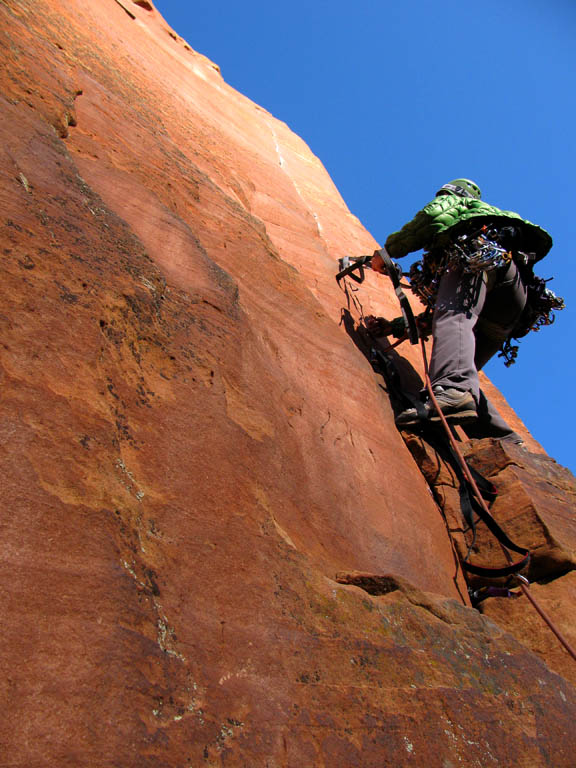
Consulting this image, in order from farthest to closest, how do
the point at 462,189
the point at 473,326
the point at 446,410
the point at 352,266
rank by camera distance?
the point at 462,189, the point at 352,266, the point at 473,326, the point at 446,410

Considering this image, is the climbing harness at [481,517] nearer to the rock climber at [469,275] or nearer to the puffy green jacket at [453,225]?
the rock climber at [469,275]

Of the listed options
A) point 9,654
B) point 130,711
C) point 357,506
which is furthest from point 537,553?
point 9,654

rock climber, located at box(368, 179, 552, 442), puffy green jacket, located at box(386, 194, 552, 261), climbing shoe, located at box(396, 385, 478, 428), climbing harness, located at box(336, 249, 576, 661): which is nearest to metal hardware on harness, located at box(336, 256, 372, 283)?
rock climber, located at box(368, 179, 552, 442)

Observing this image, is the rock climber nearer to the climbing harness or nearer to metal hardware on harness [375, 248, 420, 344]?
metal hardware on harness [375, 248, 420, 344]

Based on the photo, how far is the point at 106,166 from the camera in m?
3.11

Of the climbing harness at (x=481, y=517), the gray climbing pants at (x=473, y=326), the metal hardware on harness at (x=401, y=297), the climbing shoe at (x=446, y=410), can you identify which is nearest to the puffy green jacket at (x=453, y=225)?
the metal hardware on harness at (x=401, y=297)

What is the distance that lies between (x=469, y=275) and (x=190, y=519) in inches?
147

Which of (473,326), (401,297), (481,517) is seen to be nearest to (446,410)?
(481,517)

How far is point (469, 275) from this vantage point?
4.98 meters

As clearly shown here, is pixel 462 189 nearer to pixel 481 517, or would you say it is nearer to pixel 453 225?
pixel 453 225

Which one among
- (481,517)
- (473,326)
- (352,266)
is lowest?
(481,517)

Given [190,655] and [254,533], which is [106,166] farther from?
[190,655]

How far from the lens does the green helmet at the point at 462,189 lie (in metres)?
5.82

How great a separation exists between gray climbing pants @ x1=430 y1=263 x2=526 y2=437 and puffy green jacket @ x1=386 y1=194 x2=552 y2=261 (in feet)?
1.10
